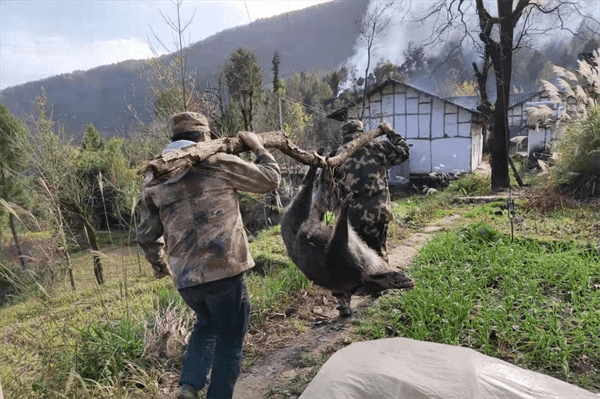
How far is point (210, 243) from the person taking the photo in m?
2.46

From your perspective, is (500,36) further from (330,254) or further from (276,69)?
(276,69)

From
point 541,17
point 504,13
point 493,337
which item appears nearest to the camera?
point 493,337

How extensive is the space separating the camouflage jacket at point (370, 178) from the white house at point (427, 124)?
13.4 meters

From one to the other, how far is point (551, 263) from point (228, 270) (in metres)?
3.89

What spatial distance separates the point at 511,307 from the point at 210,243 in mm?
2860

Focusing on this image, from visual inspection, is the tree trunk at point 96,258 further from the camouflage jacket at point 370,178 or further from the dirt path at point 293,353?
the camouflage jacket at point 370,178

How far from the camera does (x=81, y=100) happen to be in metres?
53.0

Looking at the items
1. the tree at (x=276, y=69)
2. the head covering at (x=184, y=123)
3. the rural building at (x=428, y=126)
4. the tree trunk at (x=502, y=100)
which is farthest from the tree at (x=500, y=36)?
the tree at (x=276, y=69)

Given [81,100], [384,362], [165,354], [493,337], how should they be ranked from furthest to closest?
[81,100] → [165,354] → [493,337] → [384,362]

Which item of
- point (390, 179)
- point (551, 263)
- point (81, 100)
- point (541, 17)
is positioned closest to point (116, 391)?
point (551, 263)

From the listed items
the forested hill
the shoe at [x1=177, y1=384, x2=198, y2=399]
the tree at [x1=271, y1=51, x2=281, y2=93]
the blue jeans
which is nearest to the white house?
the forested hill

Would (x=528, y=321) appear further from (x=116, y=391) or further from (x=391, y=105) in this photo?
(x=391, y=105)

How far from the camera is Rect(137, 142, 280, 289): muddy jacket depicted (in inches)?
96.2

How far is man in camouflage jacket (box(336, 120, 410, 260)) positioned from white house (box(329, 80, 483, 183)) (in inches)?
527
